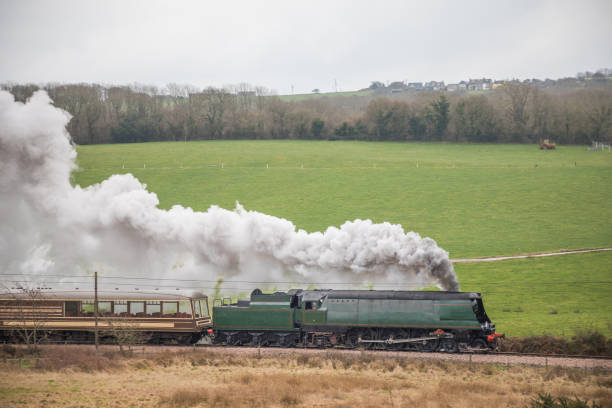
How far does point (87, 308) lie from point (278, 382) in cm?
1515

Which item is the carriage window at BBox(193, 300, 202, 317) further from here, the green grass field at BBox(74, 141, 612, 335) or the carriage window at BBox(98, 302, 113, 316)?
the green grass field at BBox(74, 141, 612, 335)

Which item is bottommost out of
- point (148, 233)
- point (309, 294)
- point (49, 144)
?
point (309, 294)

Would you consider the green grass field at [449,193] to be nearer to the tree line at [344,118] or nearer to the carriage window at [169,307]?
the tree line at [344,118]

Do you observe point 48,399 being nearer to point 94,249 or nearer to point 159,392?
point 159,392

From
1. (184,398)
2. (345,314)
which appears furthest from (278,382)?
(345,314)

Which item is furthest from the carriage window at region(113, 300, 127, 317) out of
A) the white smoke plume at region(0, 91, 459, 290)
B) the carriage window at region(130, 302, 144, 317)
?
the white smoke plume at region(0, 91, 459, 290)

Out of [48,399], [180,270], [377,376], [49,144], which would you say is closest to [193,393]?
[48,399]

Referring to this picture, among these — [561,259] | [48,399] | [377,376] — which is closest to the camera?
[48,399]

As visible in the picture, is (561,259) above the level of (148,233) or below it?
below

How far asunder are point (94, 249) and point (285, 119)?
82.1 meters

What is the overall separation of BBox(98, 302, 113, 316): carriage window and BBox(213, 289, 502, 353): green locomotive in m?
6.36

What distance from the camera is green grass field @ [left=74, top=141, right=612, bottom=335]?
47344 mm

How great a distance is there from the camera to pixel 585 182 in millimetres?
79562

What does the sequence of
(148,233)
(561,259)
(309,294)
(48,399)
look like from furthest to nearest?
(561,259) < (148,233) < (309,294) < (48,399)
